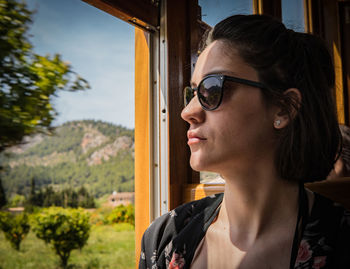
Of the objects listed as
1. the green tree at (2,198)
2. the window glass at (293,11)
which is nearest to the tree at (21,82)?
the green tree at (2,198)

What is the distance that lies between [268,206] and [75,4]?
7.68 feet

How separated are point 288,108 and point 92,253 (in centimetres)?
238

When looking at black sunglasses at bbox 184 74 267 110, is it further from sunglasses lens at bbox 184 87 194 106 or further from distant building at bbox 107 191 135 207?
distant building at bbox 107 191 135 207

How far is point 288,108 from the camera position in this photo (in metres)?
1.16

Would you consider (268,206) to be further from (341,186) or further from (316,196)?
(341,186)

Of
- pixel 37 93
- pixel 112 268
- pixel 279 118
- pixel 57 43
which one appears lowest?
pixel 112 268

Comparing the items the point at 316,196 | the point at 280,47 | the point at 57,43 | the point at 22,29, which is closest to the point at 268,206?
the point at 316,196

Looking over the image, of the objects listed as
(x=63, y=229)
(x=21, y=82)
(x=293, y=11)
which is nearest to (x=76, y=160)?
(x=63, y=229)

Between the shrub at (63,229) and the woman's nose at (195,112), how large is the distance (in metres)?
1.57

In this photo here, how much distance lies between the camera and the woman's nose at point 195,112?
115 centimetres

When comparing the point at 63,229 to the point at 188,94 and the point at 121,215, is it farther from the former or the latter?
the point at 188,94

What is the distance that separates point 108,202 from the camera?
3051 millimetres

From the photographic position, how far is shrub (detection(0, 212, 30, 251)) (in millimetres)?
1592

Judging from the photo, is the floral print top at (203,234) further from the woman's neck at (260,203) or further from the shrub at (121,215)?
the shrub at (121,215)
